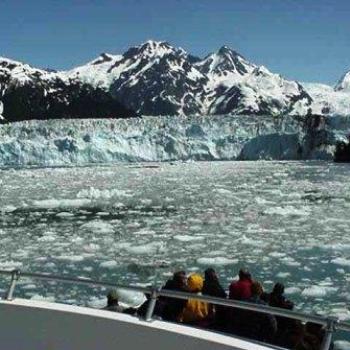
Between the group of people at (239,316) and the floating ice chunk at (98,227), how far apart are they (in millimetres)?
14461

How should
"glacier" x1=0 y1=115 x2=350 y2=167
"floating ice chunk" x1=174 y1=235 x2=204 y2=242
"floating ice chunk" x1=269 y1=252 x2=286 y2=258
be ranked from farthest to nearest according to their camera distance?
"glacier" x1=0 y1=115 x2=350 y2=167
"floating ice chunk" x1=174 y1=235 x2=204 y2=242
"floating ice chunk" x1=269 y1=252 x2=286 y2=258

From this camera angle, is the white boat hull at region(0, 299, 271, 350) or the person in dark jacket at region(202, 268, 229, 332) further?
the person in dark jacket at region(202, 268, 229, 332)

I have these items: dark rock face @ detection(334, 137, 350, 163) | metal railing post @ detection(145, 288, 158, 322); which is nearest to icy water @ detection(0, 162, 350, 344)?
metal railing post @ detection(145, 288, 158, 322)

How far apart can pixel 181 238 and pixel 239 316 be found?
1421 cm

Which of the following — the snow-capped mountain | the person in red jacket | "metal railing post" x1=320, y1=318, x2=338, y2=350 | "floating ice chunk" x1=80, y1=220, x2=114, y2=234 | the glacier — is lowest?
"floating ice chunk" x1=80, y1=220, x2=114, y2=234

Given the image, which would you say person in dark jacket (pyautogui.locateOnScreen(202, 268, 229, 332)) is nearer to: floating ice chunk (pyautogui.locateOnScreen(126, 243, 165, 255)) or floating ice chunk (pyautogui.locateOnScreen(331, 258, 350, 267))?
floating ice chunk (pyautogui.locateOnScreen(331, 258, 350, 267))

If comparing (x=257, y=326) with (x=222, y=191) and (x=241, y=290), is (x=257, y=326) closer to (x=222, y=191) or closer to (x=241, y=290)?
(x=241, y=290)

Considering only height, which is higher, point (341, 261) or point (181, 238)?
point (341, 261)

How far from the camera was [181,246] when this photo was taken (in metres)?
17.5

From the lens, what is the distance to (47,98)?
167 meters

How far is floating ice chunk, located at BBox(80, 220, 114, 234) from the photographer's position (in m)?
20.9

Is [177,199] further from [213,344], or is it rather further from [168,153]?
[168,153]

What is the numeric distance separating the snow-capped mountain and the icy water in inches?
5234

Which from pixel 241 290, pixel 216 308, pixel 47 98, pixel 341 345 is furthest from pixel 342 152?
pixel 47 98
